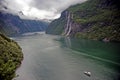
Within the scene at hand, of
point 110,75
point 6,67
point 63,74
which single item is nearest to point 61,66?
point 63,74

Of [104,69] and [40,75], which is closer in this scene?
[40,75]

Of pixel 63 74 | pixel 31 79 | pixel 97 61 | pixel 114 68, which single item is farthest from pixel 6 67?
pixel 97 61

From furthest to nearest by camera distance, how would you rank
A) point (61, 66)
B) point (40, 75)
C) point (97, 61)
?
point (97, 61) → point (61, 66) → point (40, 75)

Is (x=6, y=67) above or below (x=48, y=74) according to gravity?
above

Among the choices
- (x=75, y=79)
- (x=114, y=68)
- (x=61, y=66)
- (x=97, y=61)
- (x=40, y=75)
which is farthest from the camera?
(x=97, y=61)

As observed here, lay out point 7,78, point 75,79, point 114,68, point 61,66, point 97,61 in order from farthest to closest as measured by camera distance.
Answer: point 97,61
point 61,66
point 114,68
point 75,79
point 7,78

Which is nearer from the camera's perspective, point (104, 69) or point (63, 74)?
point (63, 74)

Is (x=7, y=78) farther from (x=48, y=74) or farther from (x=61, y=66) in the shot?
(x=61, y=66)

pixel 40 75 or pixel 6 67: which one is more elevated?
pixel 6 67

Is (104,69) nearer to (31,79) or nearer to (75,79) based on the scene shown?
(75,79)
